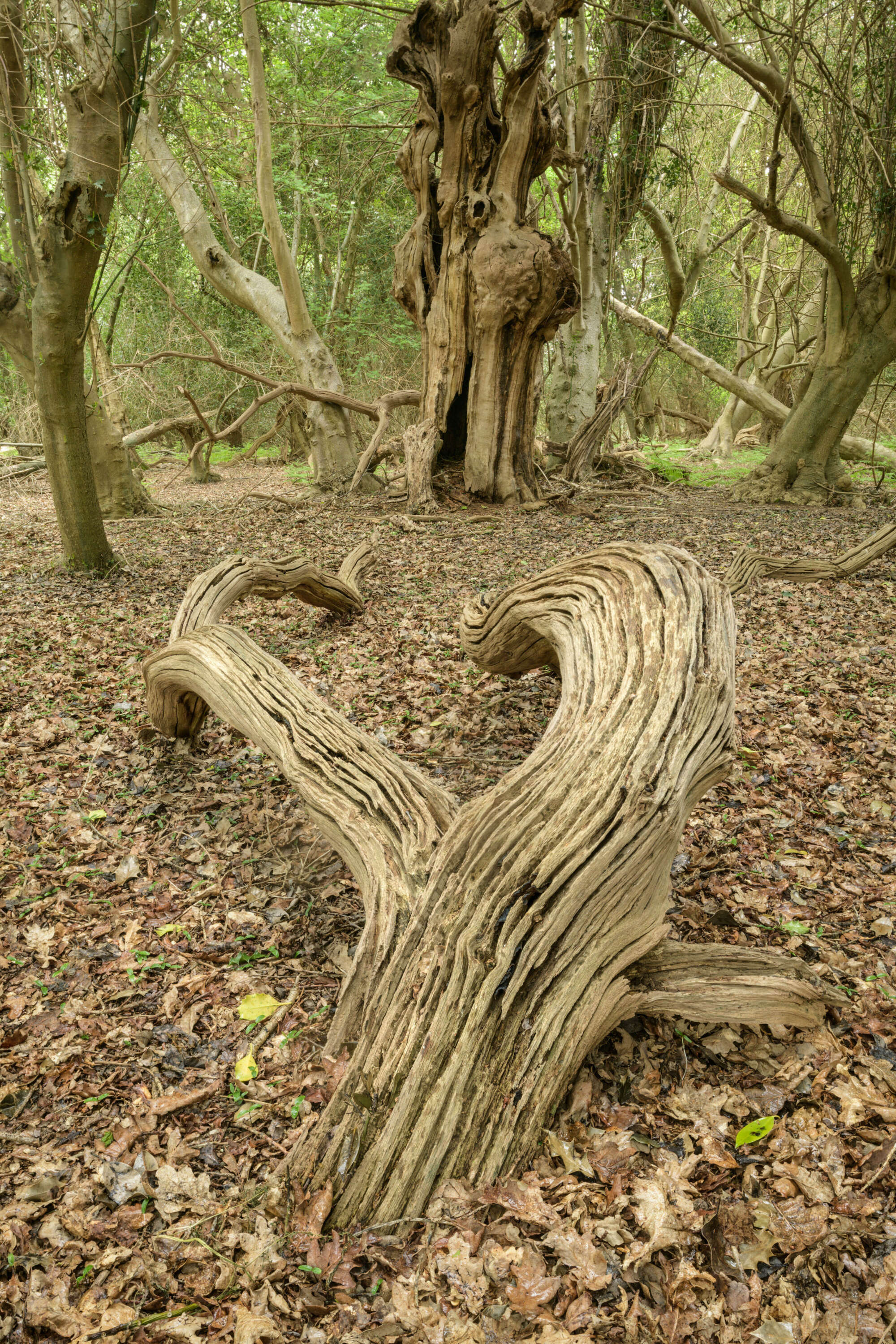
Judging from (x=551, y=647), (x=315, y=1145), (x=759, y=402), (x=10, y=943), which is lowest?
(x=10, y=943)

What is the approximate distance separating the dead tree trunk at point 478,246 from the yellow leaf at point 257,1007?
7405 millimetres

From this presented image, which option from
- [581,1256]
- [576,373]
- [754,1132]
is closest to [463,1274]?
[581,1256]

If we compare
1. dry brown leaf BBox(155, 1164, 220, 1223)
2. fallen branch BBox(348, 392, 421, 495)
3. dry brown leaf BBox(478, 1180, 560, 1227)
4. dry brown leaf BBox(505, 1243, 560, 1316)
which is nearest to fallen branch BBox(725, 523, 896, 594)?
fallen branch BBox(348, 392, 421, 495)

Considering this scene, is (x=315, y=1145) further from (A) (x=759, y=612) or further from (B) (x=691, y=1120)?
(A) (x=759, y=612)

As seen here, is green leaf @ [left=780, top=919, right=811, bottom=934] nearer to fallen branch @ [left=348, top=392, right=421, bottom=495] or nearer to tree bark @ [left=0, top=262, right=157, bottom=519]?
tree bark @ [left=0, top=262, right=157, bottom=519]

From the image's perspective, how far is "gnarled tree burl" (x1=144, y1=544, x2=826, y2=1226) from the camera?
1.97 metres

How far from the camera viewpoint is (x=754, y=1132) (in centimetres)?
202

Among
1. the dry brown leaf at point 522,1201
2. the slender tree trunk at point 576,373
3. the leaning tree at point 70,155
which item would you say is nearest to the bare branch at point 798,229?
the slender tree trunk at point 576,373

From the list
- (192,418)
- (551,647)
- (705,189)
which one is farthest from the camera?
(705,189)

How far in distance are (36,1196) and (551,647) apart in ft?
10.1

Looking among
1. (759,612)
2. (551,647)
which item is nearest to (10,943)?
(551,647)

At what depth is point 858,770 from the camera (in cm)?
388

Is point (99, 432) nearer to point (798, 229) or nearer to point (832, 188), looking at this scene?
point (798, 229)

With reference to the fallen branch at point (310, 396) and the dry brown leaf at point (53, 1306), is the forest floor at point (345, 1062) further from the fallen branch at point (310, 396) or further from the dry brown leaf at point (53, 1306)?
the fallen branch at point (310, 396)
